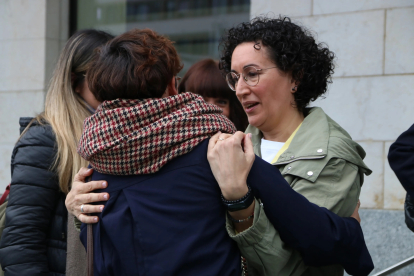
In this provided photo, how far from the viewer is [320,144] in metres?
2.20

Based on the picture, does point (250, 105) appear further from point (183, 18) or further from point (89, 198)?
point (183, 18)

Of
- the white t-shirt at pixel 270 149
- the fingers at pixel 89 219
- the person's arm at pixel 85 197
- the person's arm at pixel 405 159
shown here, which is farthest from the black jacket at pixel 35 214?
the person's arm at pixel 405 159

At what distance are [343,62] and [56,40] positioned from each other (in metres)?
3.74

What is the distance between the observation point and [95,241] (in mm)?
1868

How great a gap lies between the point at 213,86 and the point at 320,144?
69.3 inches

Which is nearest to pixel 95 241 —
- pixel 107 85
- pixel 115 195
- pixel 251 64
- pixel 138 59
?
pixel 115 195

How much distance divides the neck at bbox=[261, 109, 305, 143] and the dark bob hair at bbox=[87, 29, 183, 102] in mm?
879

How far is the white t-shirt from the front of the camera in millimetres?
2521

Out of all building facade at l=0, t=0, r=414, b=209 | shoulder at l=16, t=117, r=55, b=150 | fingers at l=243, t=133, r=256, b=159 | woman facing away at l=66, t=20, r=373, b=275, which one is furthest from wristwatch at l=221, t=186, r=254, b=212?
building facade at l=0, t=0, r=414, b=209

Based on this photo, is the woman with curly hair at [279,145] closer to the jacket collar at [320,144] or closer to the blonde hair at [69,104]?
the jacket collar at [320,144]

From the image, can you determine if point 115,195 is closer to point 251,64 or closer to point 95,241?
point 95,241

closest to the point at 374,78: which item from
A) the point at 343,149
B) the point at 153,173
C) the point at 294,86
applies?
the point at 294,86

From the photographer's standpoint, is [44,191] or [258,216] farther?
[44,191]

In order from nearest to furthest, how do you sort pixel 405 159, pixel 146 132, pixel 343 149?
pixel 146 132, pixel 343 149, pixel 405 159
